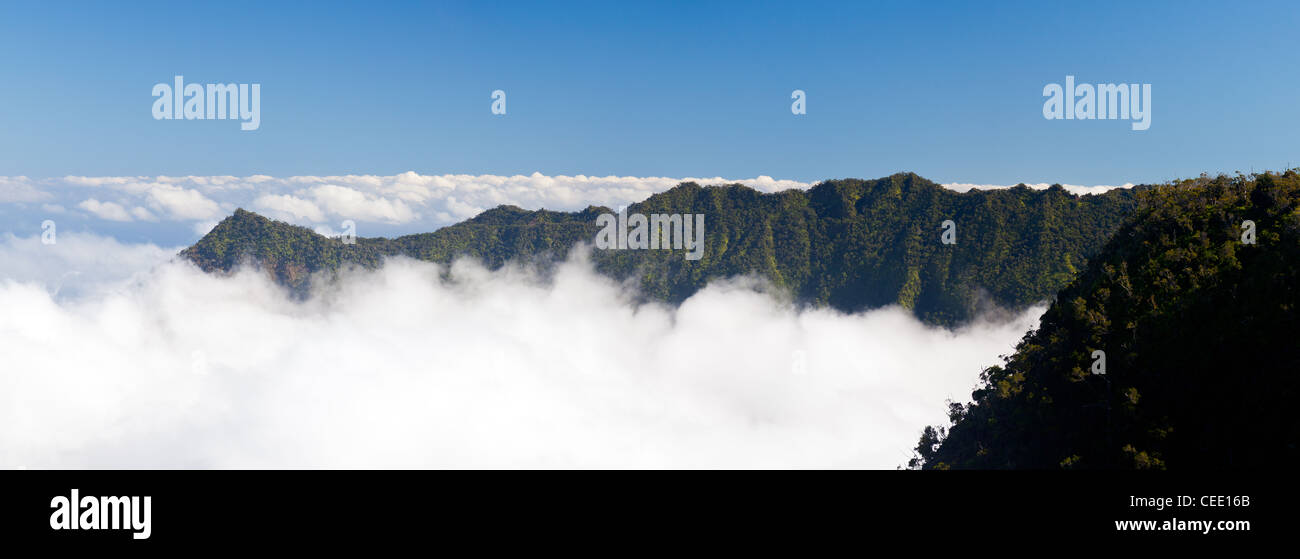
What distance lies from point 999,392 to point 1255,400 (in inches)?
987

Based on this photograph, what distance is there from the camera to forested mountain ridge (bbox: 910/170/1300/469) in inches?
2044

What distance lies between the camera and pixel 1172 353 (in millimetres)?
58562

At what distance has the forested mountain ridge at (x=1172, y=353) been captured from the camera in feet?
170
